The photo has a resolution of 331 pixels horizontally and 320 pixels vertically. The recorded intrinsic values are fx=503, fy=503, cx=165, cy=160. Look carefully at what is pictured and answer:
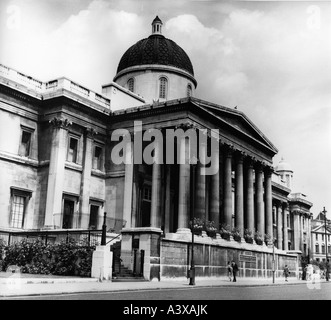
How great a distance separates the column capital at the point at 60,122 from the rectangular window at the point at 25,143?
1.93m

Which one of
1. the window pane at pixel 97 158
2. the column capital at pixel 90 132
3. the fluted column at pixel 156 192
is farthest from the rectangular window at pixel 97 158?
the fluted column at pixel 156 192

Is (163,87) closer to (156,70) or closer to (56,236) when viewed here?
(156,70)

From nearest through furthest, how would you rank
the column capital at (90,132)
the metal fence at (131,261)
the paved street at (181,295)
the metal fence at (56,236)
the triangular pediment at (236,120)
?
the paved street at (181,295)
the metal fence at (131,261)
the metal fence at (56,236)
the column capital at (90,132)
the triangular pediment at (236,120)

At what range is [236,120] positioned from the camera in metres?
45.1

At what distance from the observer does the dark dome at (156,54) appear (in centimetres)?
5222

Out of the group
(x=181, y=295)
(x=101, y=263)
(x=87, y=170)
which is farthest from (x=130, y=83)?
(x=181, y=295)

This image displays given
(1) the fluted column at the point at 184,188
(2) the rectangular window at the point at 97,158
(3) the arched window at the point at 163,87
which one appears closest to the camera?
(1) the fluted column at the point at 184,188

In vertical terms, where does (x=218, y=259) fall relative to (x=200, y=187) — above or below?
below

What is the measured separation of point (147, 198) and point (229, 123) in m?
9.58

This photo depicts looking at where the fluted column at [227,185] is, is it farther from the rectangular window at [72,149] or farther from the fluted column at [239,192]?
the rectangular window at [72,149]

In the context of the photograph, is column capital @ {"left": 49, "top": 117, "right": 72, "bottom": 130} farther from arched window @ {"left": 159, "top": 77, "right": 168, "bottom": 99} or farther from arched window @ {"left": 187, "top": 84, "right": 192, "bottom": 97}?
arched window @ {"left": 187, "top": 84, "right": 192, "bottom": 97}

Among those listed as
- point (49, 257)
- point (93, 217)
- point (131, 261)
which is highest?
point (93, 217)

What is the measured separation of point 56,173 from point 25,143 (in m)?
3.66

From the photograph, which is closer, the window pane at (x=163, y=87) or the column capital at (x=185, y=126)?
the column capital at (x=185, y=126)
